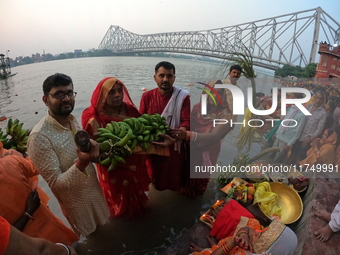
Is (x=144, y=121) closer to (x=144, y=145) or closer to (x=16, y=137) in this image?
(x=144, y=145)

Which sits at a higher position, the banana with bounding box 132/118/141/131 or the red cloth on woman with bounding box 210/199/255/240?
the banana with bounding box 132/118/141/131

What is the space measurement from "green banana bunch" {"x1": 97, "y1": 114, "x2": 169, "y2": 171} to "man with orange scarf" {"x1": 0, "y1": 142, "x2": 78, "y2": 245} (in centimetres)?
56

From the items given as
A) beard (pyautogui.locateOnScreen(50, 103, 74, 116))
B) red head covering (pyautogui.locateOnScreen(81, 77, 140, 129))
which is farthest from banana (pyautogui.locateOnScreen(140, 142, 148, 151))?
beard (pyautogui.locateOnScreen(50, 103, 74, 116))

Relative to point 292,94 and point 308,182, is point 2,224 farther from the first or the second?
point 292,94

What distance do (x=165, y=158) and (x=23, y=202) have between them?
60.6 inches

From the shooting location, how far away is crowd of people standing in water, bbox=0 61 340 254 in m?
1.55

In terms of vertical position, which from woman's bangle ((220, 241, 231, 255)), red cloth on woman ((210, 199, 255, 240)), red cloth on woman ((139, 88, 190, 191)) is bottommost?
red cloth on woman ((210, 199, 255, 240))

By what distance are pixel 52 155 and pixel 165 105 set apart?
4.57 ft

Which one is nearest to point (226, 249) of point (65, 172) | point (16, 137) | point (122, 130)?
point (122, 130)

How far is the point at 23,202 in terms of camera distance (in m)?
1.52

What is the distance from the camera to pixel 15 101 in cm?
1453

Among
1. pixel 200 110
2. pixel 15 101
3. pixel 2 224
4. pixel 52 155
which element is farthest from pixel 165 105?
pixel 15 101

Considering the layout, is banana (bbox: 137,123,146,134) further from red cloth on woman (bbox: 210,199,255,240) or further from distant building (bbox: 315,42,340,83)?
distant building (bbox: 315,42,340,83)

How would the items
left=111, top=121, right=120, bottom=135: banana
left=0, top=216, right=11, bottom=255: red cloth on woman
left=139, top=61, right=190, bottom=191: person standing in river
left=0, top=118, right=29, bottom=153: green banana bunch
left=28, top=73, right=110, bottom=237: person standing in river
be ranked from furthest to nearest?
left=139, top=61, right=190, bottom=191: person standing in river, left=0, top=118, right=29, bottom=153: green banana bunch, left=111, top=121, right=120, bottom=135: banana, left=28, top=73, right=110, bottom=237: person standing in river, left=0, top=216, right=11, bottom=255: red cloth on woman
